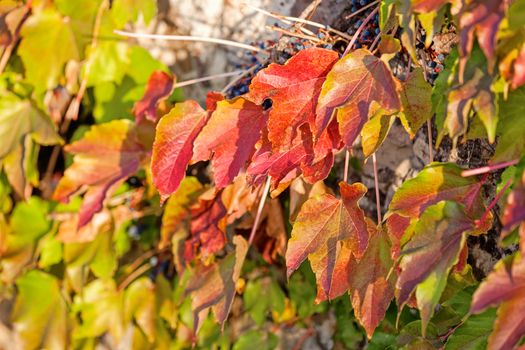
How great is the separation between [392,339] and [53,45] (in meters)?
0.90

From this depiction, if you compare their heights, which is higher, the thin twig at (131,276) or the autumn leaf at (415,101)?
the autumn leaf at (415,101)

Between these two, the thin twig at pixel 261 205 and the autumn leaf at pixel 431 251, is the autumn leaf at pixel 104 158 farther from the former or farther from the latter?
the autumn leaf at pixel 431 251

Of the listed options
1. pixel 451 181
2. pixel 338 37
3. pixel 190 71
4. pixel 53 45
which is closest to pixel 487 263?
pixel 451 181

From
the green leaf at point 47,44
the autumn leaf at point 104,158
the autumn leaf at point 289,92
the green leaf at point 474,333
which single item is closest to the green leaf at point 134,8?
the green leaf at point 47,44

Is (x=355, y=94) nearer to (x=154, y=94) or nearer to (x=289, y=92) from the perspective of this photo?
(x=289, y=92)

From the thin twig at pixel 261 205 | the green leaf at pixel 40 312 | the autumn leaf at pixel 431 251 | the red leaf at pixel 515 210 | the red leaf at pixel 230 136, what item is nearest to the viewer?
the red leaf at pixel 515 210

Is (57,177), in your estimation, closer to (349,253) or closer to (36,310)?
(36,310)

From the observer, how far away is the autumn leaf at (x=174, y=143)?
1.15 metres

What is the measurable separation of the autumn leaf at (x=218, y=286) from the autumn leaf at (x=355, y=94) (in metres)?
0.37

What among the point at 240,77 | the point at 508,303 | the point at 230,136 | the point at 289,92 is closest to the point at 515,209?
A: the point at 508,303

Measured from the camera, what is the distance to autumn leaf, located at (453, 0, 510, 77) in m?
0.75

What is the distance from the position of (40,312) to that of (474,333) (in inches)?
40.7

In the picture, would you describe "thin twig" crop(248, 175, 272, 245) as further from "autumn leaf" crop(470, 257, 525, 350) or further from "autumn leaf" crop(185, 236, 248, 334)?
"autumn leaf" crop(470, 257, 525, 350)

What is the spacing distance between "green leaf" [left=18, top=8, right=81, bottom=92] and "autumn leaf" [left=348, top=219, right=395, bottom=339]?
79cm
